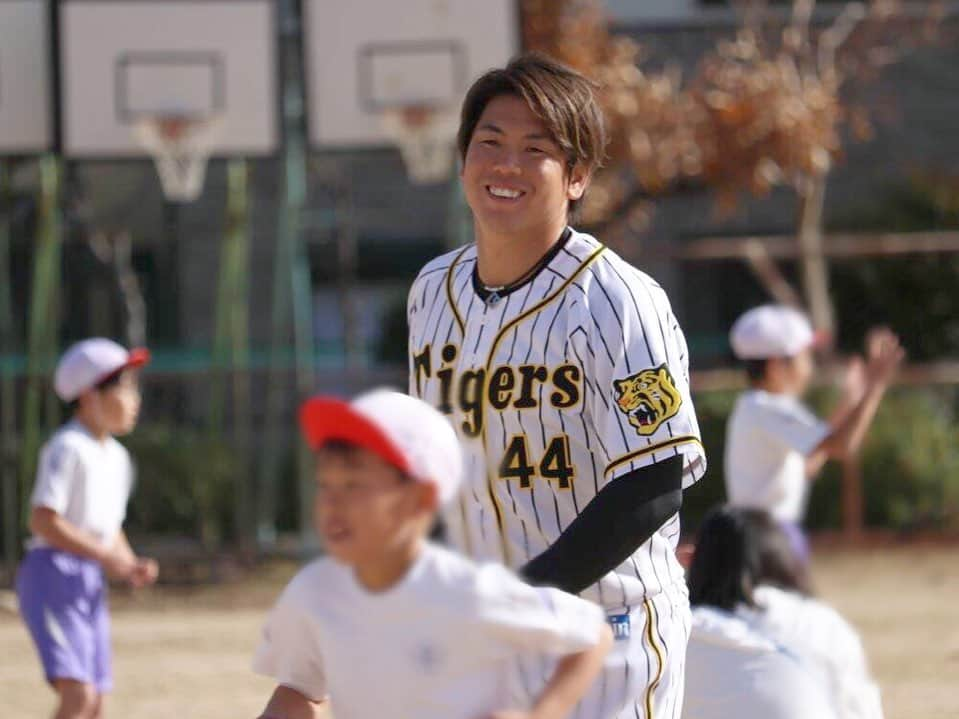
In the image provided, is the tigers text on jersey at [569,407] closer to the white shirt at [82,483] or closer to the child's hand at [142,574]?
the child's hand at [142,574]

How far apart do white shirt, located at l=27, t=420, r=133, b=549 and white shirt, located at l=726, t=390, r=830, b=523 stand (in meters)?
2.39

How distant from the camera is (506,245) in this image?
3510mm

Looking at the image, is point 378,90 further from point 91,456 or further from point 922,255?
point 91,456

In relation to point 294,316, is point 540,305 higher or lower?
higher

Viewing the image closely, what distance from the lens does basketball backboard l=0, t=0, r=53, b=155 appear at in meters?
14.2

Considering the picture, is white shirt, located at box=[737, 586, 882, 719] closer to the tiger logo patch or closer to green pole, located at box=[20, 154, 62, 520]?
the tiger logo patch

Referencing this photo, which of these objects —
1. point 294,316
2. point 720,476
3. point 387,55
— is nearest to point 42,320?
point 294,316

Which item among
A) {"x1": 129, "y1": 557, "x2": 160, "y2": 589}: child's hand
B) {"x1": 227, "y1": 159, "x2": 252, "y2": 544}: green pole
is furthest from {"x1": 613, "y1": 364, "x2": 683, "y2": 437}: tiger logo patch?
{"x1": 227, "y1": 159, "x2": 252, "y2": 544}: green pole

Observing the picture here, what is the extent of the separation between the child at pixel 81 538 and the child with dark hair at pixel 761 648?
6.85 ft

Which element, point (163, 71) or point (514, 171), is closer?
point (514, 171)

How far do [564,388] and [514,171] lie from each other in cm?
38

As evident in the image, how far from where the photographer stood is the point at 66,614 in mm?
6801

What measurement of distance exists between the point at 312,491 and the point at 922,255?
19.1 feet

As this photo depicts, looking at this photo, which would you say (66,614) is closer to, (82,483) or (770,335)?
(82,483)
